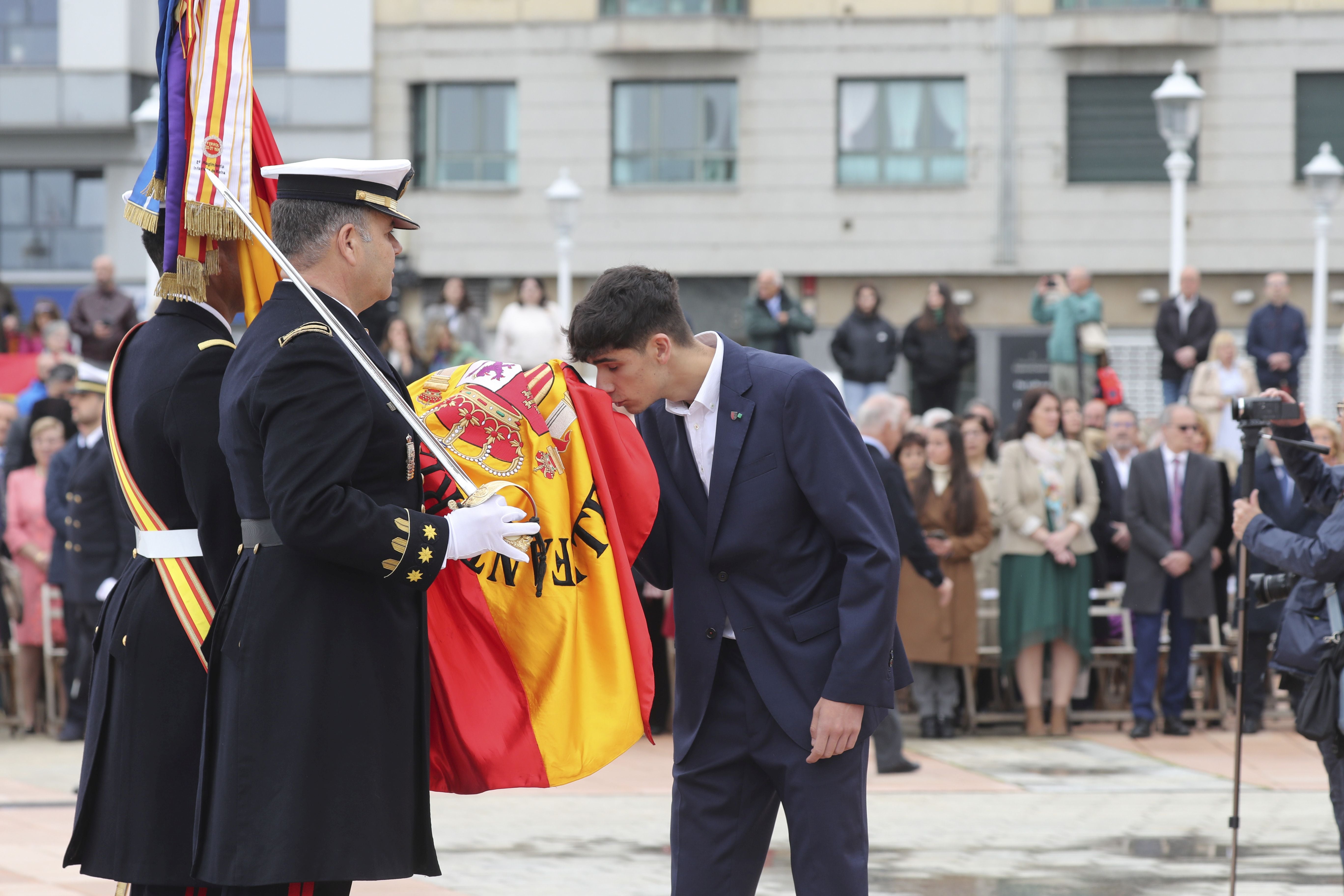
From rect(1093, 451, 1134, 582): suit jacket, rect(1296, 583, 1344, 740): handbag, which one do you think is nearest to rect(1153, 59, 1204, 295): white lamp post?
rect(1093, 451, 1134, 582): suit jacket

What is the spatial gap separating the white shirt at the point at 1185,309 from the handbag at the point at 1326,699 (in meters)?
11.7

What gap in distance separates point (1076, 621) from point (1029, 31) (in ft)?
54.2

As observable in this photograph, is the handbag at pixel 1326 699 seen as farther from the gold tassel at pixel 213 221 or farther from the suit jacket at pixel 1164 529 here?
the suit jacket at pixel 1164 529

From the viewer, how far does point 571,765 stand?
4.12 metres

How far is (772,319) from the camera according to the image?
17297mm

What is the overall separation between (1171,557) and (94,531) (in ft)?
22.8

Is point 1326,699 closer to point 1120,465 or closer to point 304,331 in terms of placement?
point 304,331

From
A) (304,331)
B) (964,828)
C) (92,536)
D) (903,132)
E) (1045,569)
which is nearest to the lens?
(304,331)

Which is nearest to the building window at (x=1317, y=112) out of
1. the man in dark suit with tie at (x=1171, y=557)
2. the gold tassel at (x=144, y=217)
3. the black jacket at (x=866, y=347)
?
the black jacket at (x=866, y=347)

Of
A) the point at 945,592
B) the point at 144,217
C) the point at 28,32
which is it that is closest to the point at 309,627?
the point at 144,217

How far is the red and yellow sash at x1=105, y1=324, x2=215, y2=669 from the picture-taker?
412 cm

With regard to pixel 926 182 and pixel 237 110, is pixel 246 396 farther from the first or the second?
pixel 926 182

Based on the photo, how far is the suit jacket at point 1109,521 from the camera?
465 inches

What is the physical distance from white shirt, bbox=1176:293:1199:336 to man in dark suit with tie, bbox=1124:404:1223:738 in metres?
6.59
